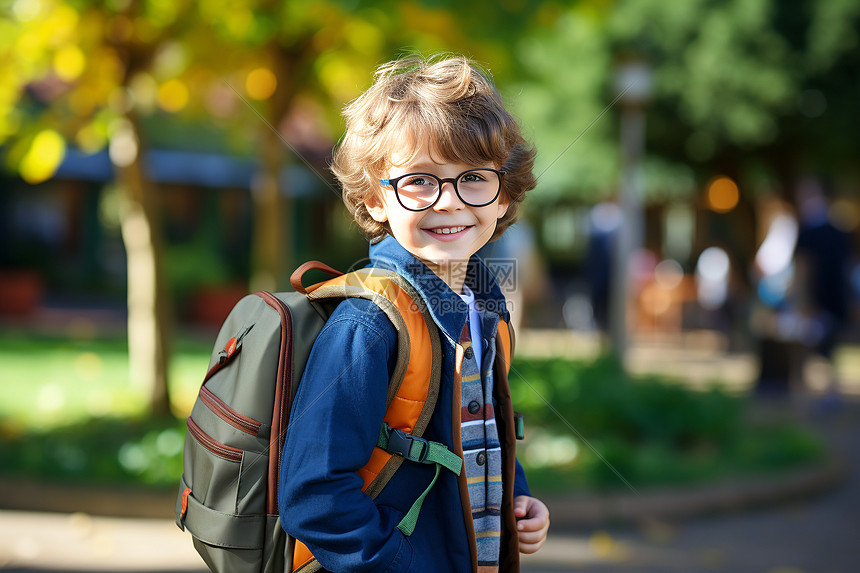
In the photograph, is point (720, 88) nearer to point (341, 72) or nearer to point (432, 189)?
point (341, 72)

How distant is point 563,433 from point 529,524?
15.6 ft

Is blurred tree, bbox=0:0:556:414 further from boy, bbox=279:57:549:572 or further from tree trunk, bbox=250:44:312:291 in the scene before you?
boy, bbox=279:57:549:572

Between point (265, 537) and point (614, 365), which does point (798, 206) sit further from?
point (265, 537)

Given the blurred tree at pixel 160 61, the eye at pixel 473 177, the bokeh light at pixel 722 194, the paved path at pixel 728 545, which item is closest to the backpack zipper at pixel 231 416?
the eye at pixel 473 177

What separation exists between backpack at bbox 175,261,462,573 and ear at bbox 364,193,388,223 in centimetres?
18

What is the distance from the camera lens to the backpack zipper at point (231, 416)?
57.7 inches

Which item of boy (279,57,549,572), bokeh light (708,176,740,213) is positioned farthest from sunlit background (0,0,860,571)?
boy (279,57,549,572)

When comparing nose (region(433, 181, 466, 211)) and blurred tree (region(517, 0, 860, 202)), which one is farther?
blurred tree (region(517, 0, 860, 202))

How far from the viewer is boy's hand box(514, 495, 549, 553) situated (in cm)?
171

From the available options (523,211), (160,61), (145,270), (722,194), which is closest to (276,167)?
(160,61)

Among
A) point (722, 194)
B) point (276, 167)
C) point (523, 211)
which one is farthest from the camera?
point (722, 194)

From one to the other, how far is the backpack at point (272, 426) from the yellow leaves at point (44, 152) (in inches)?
191

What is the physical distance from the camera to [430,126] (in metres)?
1.51

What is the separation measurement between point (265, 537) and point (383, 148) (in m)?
0.76
